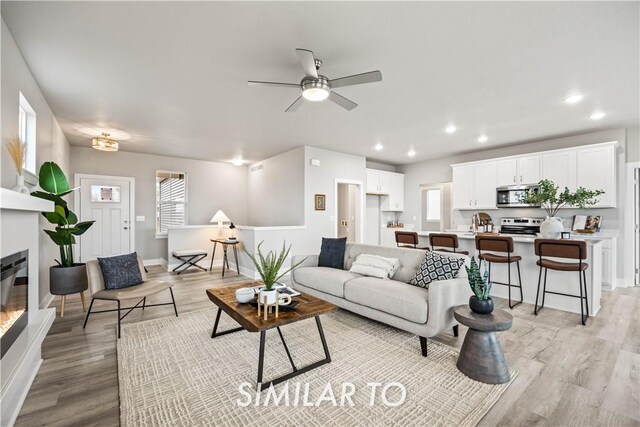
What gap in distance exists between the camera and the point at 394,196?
26.5ft

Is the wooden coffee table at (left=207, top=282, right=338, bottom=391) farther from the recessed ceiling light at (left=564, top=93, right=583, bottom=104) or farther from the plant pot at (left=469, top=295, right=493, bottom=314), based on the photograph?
the recessed ceiling light at (left=564, top=93, right=583, bottom=104)

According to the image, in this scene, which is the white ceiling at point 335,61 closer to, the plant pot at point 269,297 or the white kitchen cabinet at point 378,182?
the plant pot at point 269,297

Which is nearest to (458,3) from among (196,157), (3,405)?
(3,405)

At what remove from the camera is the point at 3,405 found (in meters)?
1.61

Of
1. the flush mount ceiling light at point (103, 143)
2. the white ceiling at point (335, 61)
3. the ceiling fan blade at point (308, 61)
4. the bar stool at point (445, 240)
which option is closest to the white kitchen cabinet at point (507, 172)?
the white ceiling at point (335, 61)

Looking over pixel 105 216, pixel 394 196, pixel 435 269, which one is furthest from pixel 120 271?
pixel 394 196

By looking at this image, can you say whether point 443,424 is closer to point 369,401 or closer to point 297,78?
point 369,401

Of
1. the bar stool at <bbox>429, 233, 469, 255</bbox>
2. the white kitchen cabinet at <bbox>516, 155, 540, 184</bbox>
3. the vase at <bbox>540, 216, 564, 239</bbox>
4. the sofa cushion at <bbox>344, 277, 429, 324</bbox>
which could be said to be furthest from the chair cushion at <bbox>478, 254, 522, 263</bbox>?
the white kitchen cabinet at <bbox>516, 155, 540, 184</bbox>

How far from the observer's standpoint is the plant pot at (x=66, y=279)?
3293mm

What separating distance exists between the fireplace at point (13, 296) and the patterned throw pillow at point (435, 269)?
10.4ft

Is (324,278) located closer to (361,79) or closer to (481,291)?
(481,291)

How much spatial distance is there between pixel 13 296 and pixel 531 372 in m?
3.82

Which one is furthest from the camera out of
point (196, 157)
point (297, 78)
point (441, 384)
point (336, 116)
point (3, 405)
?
point (196, 157)

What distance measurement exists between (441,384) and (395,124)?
379 centimetres
